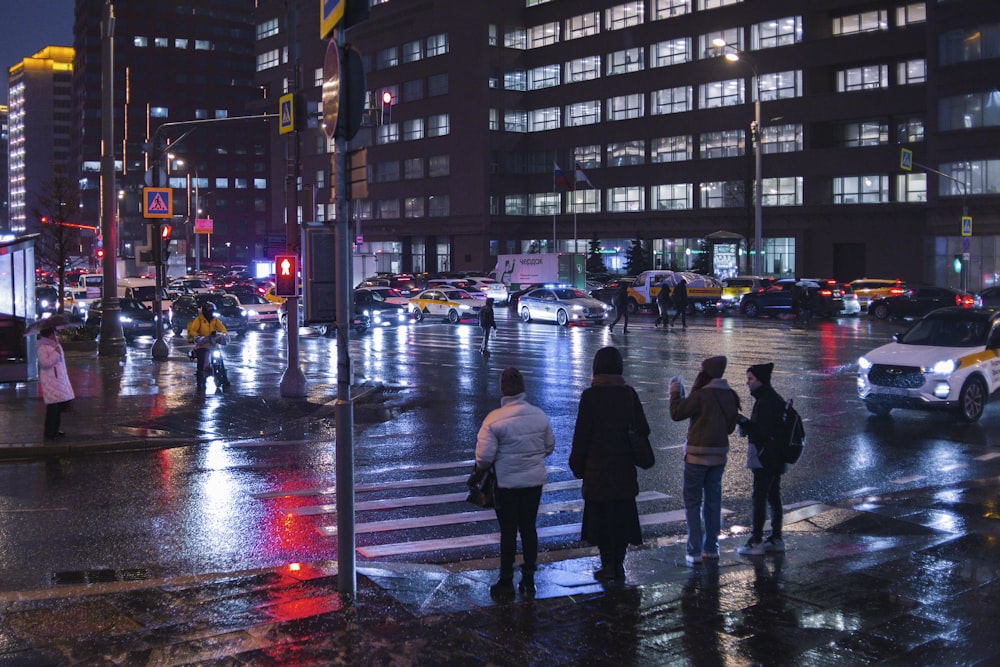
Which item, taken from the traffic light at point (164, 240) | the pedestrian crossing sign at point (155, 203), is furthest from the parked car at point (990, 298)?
the pedestrian crossing sign at point (155, 203)

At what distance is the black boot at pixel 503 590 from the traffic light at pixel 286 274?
1264cm

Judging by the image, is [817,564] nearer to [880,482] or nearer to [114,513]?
[880,482]

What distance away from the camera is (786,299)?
45719 millimetres

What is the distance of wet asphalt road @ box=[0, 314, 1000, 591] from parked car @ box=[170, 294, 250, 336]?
1332 centimetres

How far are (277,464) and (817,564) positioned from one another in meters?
7.45

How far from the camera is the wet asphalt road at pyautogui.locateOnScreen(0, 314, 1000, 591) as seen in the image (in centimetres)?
910

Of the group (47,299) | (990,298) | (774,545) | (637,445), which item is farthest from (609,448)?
(47,299)

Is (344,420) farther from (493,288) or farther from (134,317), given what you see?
(493,288)

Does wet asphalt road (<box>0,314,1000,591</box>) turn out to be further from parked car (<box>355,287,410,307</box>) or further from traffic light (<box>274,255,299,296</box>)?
parked car (<box>355,287,410,307</box>)

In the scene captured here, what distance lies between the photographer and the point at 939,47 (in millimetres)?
57062

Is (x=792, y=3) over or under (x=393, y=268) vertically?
over

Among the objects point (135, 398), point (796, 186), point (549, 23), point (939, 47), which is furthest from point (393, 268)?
point (135, 398)

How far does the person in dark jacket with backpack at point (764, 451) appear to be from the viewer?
8.59 m

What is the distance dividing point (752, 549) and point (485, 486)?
288 cm
